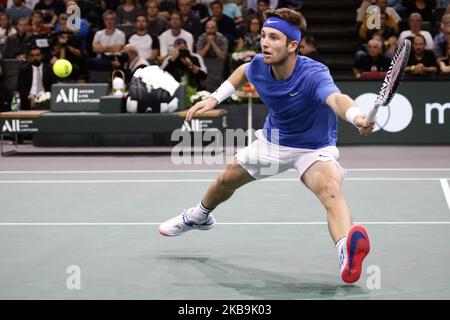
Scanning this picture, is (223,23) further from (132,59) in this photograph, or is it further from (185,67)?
(132,59)

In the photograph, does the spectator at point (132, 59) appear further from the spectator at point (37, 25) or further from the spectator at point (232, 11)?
the spectator at point (232, 11)

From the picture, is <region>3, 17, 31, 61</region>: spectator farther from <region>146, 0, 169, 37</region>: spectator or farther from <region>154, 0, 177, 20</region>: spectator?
<region>154, 0, 177, 20</region>: spectator

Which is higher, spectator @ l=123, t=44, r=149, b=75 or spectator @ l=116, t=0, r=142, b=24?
spectator @ l=116, t=0, r=142, b=24

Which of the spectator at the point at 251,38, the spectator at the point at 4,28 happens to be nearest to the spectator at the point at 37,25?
the spectator at the point at 4,28

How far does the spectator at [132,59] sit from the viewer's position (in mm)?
14405

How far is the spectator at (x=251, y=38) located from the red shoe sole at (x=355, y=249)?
9.98 meters

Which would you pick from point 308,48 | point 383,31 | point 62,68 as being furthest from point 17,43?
point 383,31

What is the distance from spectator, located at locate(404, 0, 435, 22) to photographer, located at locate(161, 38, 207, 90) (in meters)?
4.15

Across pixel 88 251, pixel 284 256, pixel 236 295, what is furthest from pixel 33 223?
pixel 236 295

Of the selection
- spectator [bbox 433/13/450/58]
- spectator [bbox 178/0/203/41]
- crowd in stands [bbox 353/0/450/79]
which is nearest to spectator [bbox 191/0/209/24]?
spectator [bbox 178/0/203/41]

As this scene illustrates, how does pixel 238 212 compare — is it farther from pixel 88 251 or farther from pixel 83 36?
pixel 83 36

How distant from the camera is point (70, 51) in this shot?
15.2 metres

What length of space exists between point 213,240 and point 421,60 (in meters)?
8.02

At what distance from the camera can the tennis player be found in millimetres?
5535
